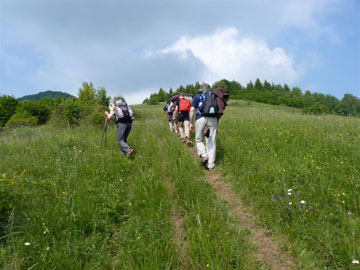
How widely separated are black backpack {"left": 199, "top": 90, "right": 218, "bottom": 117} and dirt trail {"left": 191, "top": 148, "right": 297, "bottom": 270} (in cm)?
221

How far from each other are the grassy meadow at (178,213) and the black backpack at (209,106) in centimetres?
156

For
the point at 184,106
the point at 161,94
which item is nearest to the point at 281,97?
the point at 161,94

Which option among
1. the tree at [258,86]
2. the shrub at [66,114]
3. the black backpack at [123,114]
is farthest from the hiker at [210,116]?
the tree at [258,86]

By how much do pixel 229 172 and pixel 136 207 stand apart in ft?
8.52

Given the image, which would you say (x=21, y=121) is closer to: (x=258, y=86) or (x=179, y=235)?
(x=179, y=235)

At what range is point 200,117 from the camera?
5727mm

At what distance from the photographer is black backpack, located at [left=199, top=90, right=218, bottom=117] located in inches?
206

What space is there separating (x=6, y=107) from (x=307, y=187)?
173 feet

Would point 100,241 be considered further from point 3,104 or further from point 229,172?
point 3,104

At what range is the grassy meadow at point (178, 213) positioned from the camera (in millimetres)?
2186

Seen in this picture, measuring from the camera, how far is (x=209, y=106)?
5.25 metres

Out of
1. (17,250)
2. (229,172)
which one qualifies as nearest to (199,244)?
(17,250)

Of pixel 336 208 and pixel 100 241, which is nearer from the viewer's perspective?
pixel 100 241

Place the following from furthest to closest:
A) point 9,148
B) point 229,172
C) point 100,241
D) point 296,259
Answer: point 9,148
point 229,172
point 100,241
point 296,259
